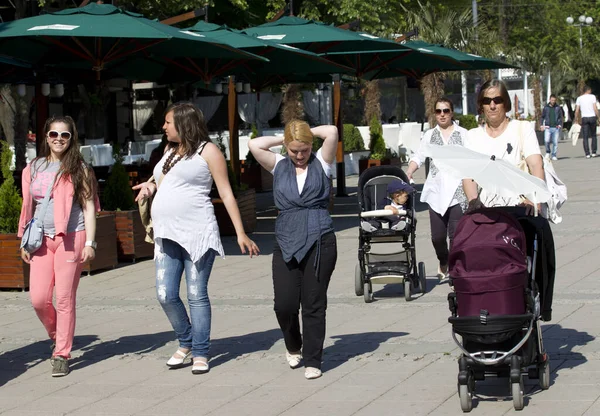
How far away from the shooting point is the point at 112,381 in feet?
24.2

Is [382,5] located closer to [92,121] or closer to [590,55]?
[92,121]

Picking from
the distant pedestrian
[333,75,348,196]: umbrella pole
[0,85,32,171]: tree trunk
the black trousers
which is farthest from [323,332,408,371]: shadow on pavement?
the distant pedestrian

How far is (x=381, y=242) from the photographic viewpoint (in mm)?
10227

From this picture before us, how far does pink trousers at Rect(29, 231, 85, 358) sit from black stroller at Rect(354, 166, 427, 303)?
3.09m

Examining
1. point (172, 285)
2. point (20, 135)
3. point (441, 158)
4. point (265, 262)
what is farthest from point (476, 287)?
point (20, 135)

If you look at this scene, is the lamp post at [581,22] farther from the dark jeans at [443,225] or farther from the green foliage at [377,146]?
the dark jeans at [443,225]

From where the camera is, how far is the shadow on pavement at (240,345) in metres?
7.99

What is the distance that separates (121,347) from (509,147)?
3.26 metres

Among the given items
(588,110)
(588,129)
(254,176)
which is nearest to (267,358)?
(254,176)

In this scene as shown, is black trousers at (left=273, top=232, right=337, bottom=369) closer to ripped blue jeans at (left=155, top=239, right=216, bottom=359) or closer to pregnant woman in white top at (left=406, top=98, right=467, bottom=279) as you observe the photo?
ripped blue jeans at (left=155, top=239, right=216, bottom=359)

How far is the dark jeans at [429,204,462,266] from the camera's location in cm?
Result: 1036

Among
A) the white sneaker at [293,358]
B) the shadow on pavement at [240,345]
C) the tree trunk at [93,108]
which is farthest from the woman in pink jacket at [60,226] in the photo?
the tree trunk at [93,108]

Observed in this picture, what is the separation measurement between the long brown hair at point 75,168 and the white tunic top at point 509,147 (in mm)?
2557

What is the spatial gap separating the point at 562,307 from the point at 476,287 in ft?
10.3
